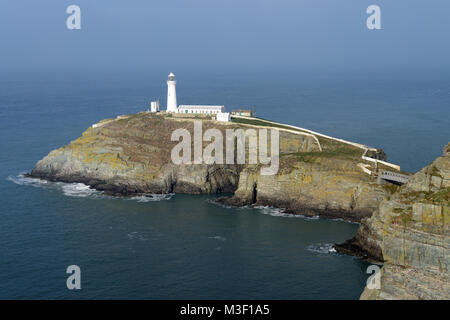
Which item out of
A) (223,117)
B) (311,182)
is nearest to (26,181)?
(223,117)

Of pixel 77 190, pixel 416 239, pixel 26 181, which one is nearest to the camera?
pixel 416 239

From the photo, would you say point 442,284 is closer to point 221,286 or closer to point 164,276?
point 221,286

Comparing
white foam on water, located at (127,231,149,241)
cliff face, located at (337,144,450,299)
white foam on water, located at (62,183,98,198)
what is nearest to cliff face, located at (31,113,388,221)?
white foam on water, located at (62,183,98,198)

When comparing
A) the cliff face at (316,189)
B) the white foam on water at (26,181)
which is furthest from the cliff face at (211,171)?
the white foam on water at (26,181)

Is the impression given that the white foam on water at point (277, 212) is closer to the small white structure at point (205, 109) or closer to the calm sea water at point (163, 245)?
the calm sea water at point (163, 245)

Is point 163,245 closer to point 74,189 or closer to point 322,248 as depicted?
point 322,248
